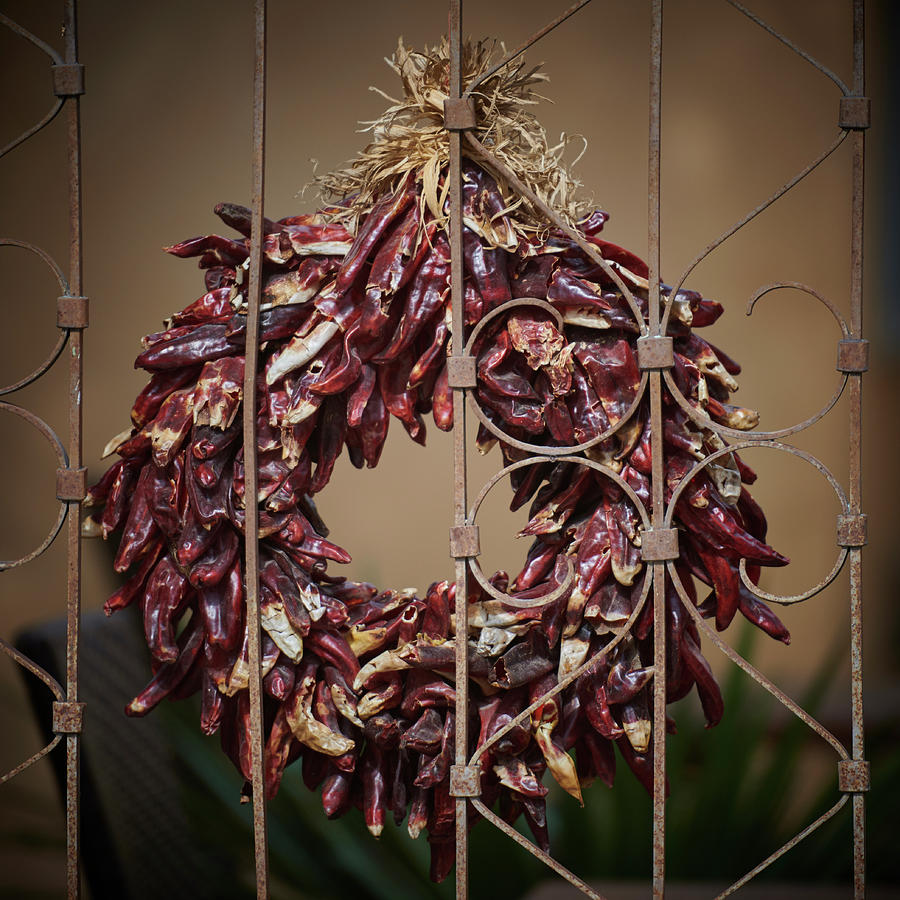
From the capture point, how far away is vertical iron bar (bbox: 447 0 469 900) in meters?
0.84

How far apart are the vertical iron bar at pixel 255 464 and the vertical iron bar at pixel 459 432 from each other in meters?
0.15

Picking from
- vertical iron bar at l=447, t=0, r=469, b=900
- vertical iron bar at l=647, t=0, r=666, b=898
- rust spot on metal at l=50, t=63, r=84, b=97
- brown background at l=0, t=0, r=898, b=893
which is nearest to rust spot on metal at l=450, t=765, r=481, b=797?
vertical iron bar at l=447, t=0, r=469, b=900

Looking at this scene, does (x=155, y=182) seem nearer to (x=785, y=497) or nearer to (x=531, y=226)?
(x=531, y=226)

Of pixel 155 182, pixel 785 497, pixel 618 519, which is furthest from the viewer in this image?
pixel 785 497

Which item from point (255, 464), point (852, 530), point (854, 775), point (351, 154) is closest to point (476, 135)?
point (255, 464)

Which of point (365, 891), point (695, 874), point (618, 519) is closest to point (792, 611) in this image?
point (695, 874)

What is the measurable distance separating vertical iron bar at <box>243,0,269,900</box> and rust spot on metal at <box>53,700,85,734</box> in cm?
15

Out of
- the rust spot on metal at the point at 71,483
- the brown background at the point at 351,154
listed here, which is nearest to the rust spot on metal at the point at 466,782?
the rust spot on metal at the point at 71,483

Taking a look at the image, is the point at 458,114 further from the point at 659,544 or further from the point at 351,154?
the point at 351,154

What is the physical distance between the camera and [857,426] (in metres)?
0.83

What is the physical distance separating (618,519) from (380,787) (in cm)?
31

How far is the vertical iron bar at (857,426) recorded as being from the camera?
812 mm

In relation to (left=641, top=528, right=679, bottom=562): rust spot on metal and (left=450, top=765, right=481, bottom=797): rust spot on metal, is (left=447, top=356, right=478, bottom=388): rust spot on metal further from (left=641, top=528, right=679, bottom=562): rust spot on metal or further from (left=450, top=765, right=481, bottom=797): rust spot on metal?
(left=450, top=765, right=481, bottom=797): rust spot on metal

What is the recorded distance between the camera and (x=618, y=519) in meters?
0.88
